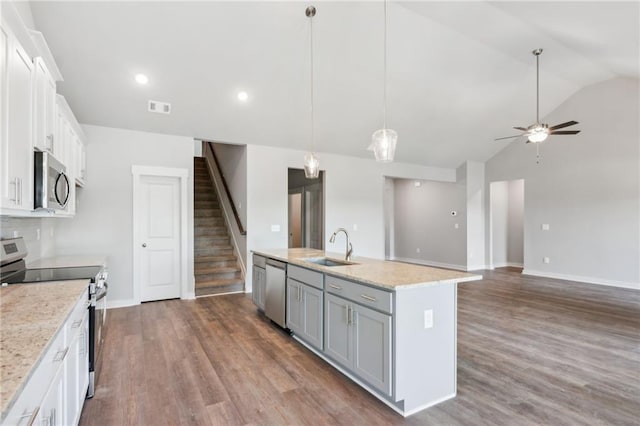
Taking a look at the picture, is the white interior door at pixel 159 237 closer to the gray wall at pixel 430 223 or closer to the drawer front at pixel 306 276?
the drawer front at pixel 306 276

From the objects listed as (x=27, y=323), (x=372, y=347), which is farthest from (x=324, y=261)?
(x=27, y=323)

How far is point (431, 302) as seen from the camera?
2428 mm

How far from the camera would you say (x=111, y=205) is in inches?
195

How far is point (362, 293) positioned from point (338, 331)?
511 millimetres

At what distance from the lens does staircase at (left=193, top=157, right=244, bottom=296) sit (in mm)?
5820

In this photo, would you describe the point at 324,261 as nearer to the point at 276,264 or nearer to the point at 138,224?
the point at 276,264

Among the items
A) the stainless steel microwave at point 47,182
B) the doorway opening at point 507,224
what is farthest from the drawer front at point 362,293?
the doorway opening at point 507,224

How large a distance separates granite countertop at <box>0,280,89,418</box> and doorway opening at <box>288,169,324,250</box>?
17.3 feet

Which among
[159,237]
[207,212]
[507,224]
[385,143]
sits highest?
[385,143]

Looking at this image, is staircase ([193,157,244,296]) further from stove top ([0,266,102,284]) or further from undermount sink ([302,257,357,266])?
stove top ([0,266,102,284])

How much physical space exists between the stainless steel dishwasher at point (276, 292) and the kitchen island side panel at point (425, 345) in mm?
1790

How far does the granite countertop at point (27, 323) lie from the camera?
0.97 metres

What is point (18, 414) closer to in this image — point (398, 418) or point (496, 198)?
point (398, 418)

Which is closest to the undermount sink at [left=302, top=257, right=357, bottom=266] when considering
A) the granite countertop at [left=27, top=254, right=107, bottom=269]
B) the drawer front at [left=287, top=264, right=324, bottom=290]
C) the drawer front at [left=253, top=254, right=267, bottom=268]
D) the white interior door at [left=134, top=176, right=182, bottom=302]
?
the drawer front at [left=287, top=264, right=324, bottom=290]
